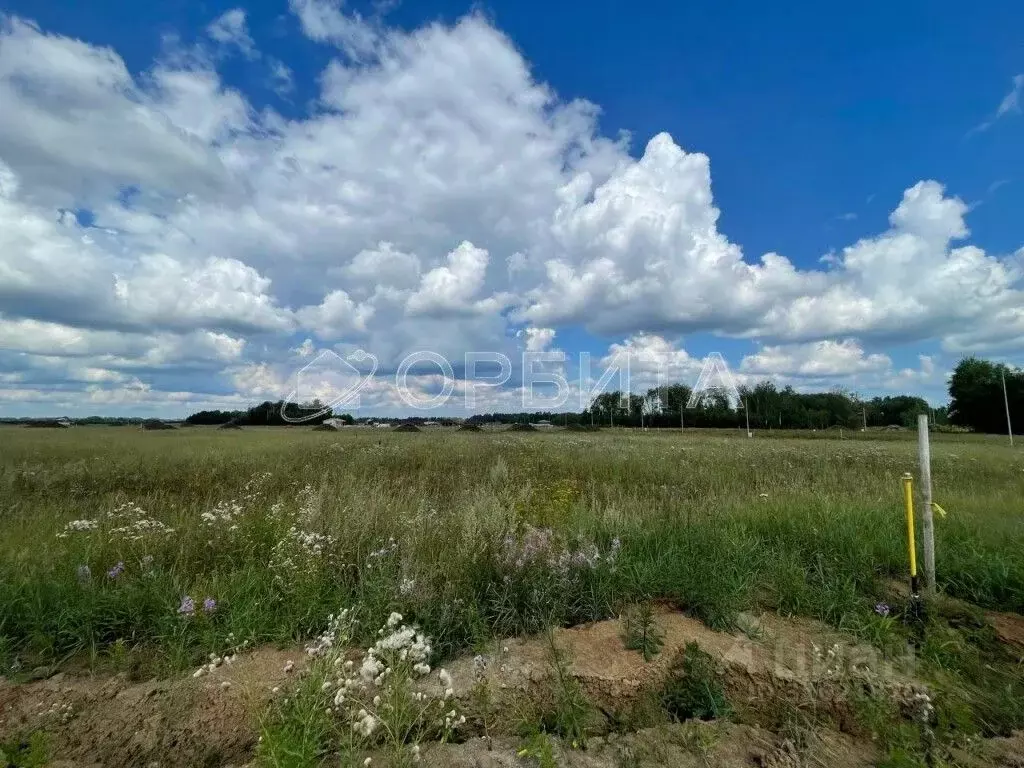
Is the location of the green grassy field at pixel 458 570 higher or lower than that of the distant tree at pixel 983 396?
lower

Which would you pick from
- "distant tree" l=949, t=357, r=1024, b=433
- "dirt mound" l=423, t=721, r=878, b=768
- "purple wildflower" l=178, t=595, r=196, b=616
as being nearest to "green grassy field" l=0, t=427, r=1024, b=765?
"purple wildflower" l=178, t=595, r=196, b=616

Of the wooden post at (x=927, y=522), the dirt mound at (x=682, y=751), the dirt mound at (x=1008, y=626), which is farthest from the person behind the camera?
the wooden post at (x=927, y=522)

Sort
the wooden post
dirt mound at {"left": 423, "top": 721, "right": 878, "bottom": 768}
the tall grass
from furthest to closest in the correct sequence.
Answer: the wooden post, the tall grass, dirt mound at {"left": 423, "top": 721, "right": 878, "bottom": 768}

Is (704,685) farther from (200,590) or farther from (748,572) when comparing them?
(200,590)

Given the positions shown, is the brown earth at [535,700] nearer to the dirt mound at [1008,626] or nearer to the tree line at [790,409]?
the dirt mound at [1008,626]

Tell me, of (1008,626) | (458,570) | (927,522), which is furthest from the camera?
(927,522)

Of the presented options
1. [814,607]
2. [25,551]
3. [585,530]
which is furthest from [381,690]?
[25,551]

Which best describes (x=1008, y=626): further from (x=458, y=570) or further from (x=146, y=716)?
(x=146, y=716)

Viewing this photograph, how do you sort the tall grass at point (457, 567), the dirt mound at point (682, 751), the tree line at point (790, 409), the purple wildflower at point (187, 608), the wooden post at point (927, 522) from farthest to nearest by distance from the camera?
the tree line at point (790, 409)
the wooden post at point (927, 522)
the tall grass at point (457, 567)
the purple wildflower at point (187, 608)
the dirt mound at point (682, 751)

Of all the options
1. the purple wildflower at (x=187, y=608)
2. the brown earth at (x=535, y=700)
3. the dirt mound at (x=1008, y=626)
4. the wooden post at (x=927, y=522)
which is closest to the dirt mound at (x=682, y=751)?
the brown earth at (x=535, y=700)

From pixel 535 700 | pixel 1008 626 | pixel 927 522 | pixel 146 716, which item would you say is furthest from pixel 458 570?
pixel 1008 626

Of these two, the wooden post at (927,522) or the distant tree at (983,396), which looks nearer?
the wooden post at (927,522)

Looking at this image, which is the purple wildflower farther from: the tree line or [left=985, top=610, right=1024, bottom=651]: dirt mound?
the tree line

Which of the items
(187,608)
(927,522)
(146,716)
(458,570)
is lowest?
(146,716)
